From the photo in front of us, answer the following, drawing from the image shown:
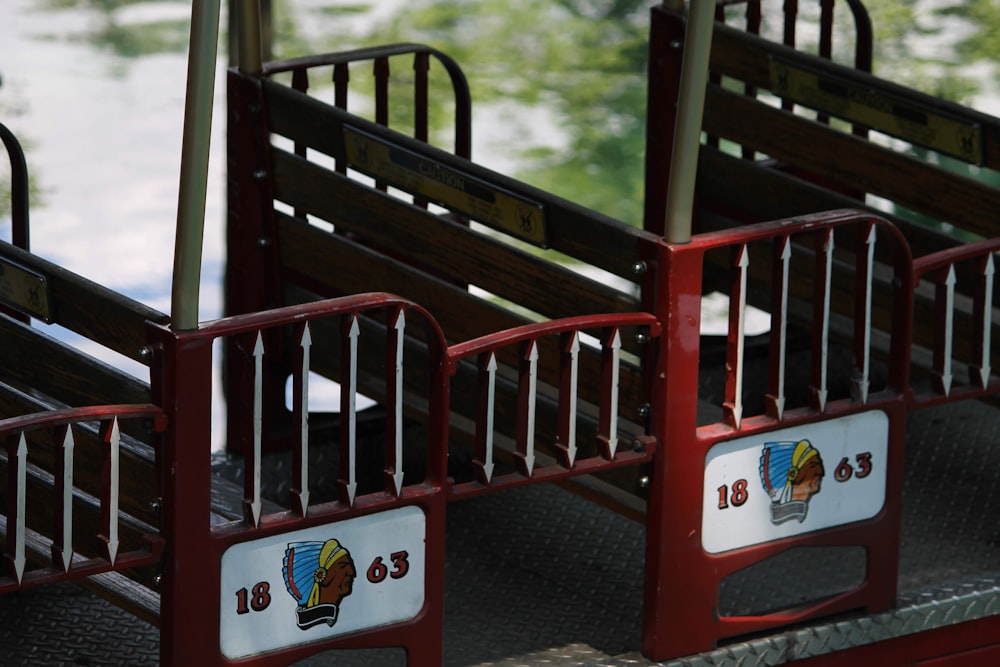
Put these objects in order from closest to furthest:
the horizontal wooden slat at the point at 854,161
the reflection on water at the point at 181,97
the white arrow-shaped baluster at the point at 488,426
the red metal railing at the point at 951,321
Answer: the white arrow-shaped baluster at the point at 488,426 → the red metal railing at the point at 951,321 → the horizontal wooden slat at the point at 854,161 → the reflection on water at the point at 181,97

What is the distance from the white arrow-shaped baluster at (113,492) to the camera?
3291 mm

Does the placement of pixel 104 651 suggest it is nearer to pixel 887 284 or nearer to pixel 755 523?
pixel 755 523

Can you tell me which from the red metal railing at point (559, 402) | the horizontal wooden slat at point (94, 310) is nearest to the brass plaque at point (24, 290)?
the horizontal wooden slat at point (94, 310)

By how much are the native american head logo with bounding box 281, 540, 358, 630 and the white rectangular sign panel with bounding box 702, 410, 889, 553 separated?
735 mm

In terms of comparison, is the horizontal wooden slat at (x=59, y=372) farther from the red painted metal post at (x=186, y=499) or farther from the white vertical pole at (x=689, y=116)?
the white vertical pole at (x=689, y=116)

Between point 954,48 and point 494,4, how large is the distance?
2956 millimetres

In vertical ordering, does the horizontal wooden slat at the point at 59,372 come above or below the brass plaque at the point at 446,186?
below

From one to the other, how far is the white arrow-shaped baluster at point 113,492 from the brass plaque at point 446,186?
1002mm

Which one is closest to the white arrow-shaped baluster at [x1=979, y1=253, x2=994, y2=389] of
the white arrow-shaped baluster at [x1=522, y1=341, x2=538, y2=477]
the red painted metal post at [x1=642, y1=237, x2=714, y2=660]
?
the red painted metal post at [x1=642, y1=237, x2=714, y2=660]

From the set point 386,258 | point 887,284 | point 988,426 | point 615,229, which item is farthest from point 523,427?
point 988,426

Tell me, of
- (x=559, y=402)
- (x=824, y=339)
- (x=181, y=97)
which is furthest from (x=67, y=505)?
(x=181, y=97)

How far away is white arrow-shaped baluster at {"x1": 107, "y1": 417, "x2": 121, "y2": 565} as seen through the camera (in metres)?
3.29

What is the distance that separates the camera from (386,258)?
14.5ft

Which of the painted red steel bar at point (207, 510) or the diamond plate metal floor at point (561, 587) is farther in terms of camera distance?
the diamond plate metal floor at point (561, 587)
